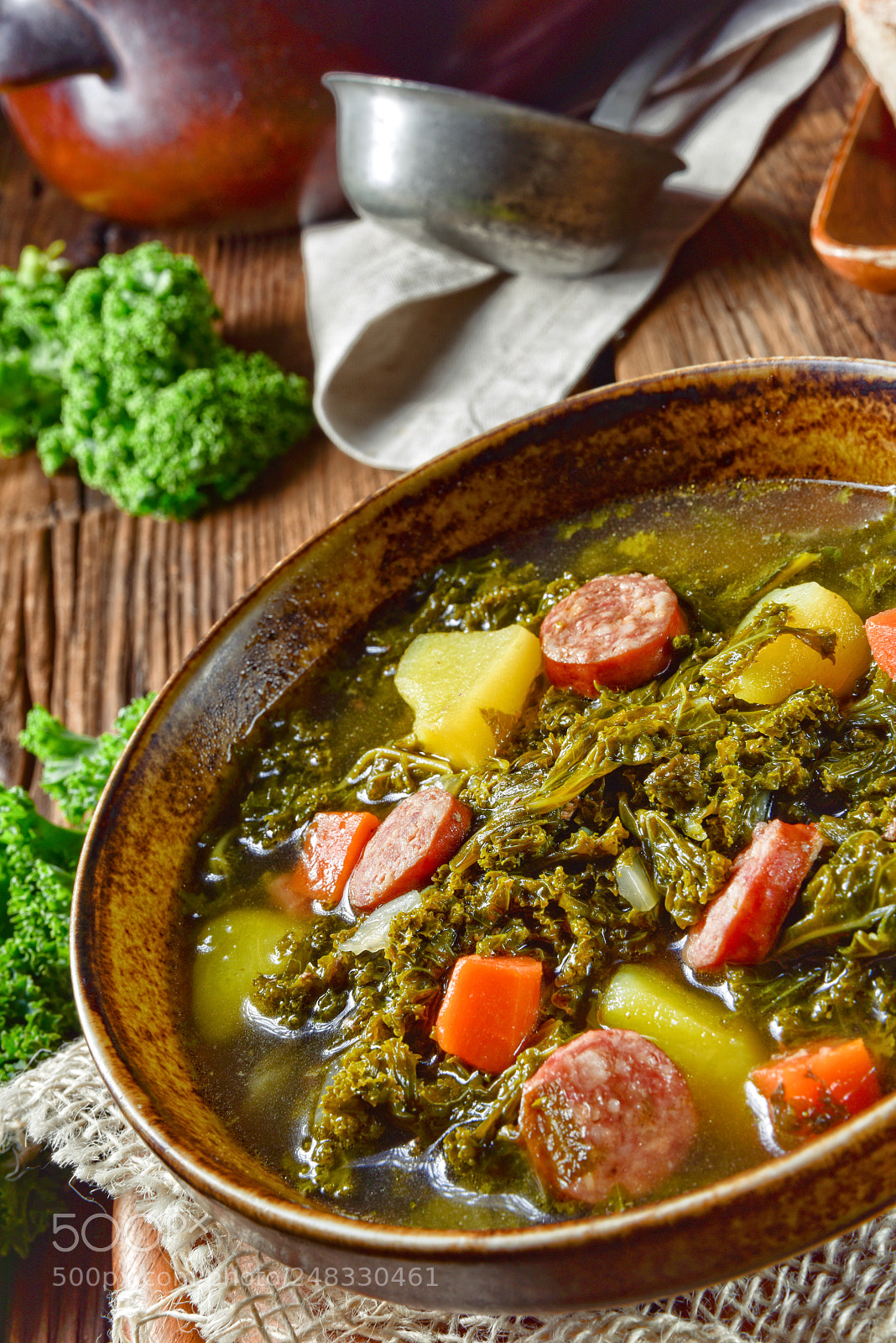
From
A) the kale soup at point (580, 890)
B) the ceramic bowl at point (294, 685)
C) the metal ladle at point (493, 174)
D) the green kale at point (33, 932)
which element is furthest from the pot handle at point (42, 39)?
the kale soup at point (580, 890)

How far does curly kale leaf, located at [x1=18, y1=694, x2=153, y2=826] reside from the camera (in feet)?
10.2

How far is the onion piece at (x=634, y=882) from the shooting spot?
1955mm

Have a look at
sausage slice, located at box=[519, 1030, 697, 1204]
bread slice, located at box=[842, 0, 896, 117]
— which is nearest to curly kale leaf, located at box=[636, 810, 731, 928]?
sausage slice, located at box=[519, 1030, 697, 1204]

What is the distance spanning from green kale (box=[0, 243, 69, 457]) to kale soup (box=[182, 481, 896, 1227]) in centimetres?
255

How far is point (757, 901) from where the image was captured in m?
1.82

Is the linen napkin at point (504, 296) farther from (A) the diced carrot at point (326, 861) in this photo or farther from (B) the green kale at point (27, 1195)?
(B) the green kale at point (27, 1195)

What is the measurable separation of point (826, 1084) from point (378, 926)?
2.76 ft

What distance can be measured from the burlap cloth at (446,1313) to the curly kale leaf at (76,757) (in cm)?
109

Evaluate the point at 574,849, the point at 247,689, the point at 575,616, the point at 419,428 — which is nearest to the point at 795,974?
the point at 574,849

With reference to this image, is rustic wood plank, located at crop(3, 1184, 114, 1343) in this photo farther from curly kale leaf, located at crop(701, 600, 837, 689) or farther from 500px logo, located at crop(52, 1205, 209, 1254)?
curly kale leaf, located at crop(701, 600, 837, 689)

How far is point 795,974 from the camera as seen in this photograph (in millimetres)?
1809

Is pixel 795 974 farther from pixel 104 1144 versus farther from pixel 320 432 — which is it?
pixel 320 432

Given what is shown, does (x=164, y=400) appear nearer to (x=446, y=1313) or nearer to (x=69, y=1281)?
Result: (x=69, y=1281)

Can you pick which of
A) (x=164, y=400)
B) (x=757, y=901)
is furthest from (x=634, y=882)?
(x=164, y=400)
